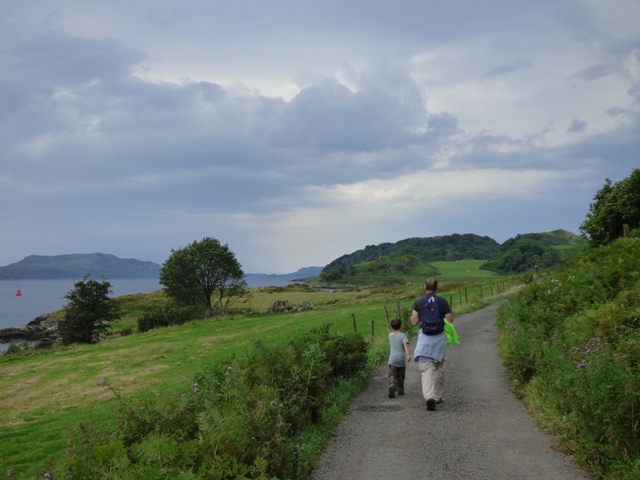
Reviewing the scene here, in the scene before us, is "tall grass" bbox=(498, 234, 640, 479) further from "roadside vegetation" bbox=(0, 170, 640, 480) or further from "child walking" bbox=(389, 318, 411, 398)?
"child walking" bbox=(389, 318, 411, 398)

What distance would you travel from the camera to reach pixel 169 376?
2948 centimetres

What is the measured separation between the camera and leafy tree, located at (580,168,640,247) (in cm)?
4078

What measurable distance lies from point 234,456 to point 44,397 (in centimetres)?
2467

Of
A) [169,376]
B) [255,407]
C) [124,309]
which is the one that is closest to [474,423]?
[255,407]

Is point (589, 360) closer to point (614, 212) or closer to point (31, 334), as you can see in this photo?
point (614, 212)

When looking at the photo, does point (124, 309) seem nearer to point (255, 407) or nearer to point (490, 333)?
point (490, 333)

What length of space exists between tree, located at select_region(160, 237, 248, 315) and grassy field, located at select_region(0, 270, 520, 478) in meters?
14.5

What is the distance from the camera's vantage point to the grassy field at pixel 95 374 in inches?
687

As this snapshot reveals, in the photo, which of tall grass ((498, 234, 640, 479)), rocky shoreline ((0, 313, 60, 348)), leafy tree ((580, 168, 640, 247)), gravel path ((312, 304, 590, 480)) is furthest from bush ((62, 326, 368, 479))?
rocky shoreline ((0, 313, 60, 348))

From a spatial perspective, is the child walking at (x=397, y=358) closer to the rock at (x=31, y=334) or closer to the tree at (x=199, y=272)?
the tree at (x=199, y=272)

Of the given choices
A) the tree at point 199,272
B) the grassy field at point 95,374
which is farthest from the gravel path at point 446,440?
the tree at point 199,272

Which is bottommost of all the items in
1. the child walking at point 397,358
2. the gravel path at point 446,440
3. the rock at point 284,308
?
the rock at point 284,308

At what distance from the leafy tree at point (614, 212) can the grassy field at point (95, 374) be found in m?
11.0

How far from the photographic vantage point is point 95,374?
1302 inches
